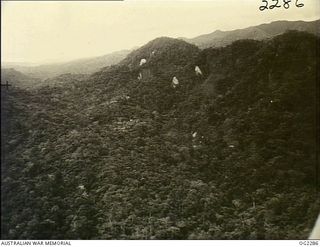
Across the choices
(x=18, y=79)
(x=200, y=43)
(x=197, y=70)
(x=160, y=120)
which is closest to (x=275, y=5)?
(x=200, y=43)

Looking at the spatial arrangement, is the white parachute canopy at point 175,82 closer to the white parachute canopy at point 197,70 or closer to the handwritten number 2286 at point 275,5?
the white parachute canopy at point 197,70

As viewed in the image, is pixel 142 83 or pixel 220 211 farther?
pixel 142 83

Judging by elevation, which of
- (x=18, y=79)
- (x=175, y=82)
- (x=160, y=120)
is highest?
(x=18, y=79)

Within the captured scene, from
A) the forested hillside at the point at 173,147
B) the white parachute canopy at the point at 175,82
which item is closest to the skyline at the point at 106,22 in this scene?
the forested hillside at the point at 173,147

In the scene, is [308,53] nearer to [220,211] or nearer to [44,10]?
[220,211]

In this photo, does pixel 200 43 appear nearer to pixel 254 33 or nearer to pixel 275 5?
pixel 254 33

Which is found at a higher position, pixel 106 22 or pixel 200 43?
pixel 106 22

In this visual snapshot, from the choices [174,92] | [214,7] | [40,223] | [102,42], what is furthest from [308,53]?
[40,223]
